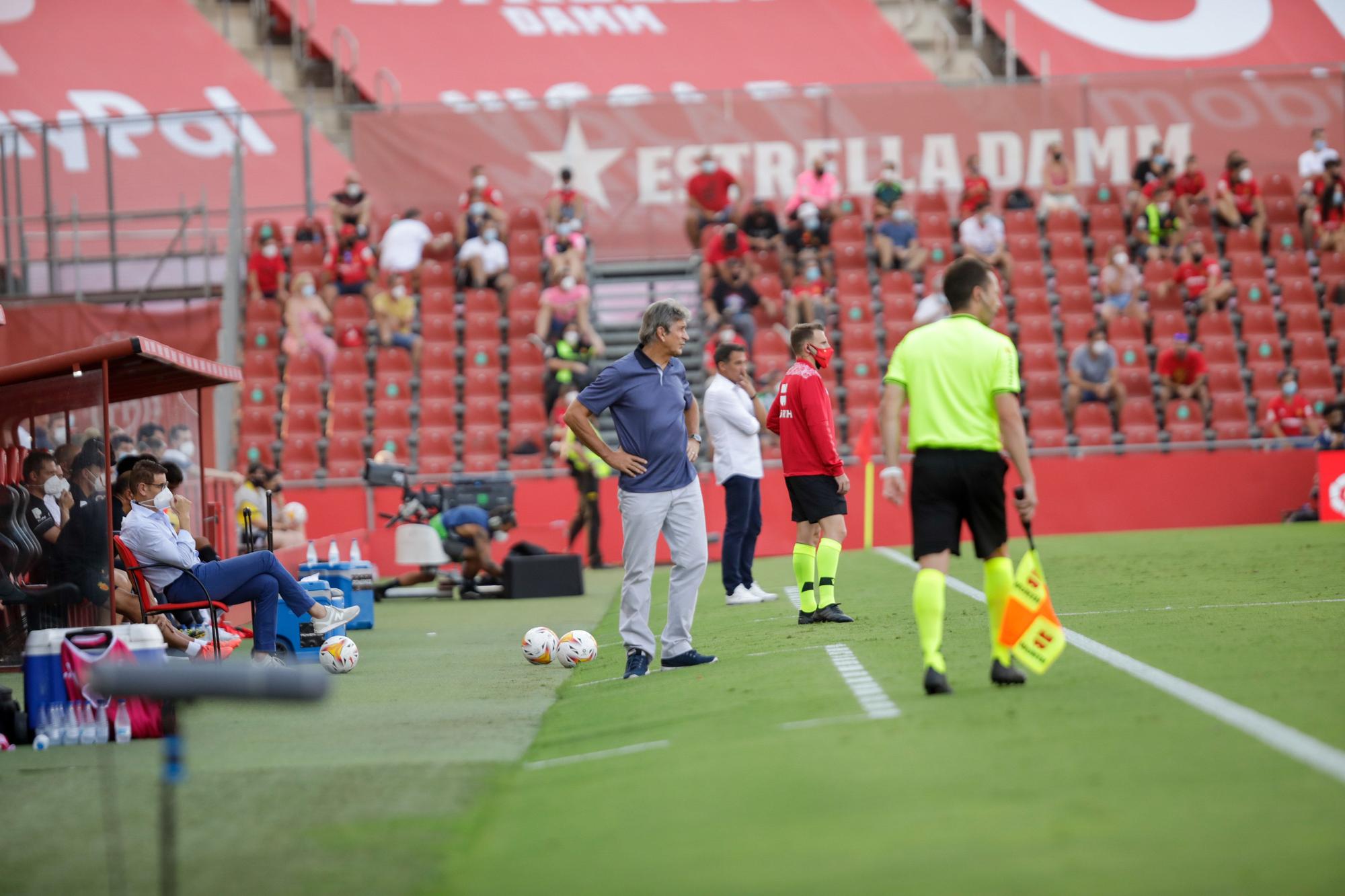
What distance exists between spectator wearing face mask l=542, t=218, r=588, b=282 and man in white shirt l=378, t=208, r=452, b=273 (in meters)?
2.08

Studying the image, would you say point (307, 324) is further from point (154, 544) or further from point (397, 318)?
point (154, 544)

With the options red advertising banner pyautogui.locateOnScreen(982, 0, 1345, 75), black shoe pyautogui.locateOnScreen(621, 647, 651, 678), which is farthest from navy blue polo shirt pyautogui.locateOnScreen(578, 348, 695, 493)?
red advertising banner pyautogui.locateOnScreen(982, 0, 1345, 75)

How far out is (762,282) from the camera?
2367cm

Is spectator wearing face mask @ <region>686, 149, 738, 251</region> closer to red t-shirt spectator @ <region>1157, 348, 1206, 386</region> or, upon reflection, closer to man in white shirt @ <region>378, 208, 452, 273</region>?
man in white shirt @ <region>378, 208, 452, 273</region>

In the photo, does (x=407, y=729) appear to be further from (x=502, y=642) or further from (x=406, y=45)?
(x=406, y=45)

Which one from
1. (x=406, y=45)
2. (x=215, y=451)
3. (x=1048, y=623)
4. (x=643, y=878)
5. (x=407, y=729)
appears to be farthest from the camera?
(x=406, y=45)

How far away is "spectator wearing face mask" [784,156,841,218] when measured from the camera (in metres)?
24.4

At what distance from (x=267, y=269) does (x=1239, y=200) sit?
1574cm

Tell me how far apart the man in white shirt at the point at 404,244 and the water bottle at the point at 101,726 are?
1678cm

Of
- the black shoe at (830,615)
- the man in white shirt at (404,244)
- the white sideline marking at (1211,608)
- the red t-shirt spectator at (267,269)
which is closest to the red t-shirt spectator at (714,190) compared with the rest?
the man in white shirt at (404,244)

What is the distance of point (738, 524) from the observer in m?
12.4

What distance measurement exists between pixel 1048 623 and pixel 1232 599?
4.29 m

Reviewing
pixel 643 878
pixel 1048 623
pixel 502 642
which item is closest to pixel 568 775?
pixel 643 878

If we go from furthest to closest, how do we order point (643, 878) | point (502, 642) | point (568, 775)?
1. point (502, 642)
2. point (568, 775)
3. point (643, 878)
